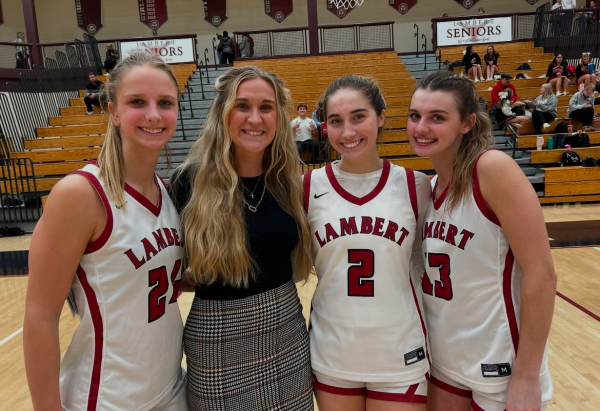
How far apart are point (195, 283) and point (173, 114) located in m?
0.60

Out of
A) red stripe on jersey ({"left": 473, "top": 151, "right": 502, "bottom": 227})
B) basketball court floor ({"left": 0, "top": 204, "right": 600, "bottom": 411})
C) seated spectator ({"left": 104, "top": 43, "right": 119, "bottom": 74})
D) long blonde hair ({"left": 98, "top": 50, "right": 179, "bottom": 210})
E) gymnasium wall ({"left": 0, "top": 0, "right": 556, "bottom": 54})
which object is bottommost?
basketball court floor ({"left": 0, "top": 204, "right": 600, "bottom": 411})

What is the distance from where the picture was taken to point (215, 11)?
54.0 ft

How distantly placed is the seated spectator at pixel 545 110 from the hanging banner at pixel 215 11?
11.5 m

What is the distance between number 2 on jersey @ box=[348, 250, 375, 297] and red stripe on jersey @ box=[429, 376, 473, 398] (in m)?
0.42

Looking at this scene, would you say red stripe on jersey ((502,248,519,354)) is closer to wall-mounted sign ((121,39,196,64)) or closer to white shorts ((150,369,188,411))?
white shorts ((150,369,188,411))

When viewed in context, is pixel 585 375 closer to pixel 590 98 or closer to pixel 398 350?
pixel 398 350

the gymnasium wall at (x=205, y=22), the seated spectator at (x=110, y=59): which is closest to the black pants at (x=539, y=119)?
the gymnasium wall at (x=205, y=22)

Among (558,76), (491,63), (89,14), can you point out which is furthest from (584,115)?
(89,14)

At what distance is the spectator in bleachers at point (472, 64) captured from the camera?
11359 millimetres

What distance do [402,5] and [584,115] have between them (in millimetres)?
8886

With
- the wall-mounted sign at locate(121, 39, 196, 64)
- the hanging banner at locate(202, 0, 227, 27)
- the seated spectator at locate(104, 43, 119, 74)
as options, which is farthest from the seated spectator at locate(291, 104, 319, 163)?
the hanging banner at locate(202, 0, 227, 27)

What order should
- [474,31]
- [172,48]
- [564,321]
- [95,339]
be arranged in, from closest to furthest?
[95,339] → [564,321] → [474,31] → [172,48]

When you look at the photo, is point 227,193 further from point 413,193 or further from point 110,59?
point 110,59

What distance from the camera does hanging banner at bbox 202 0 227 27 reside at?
16375 mm
